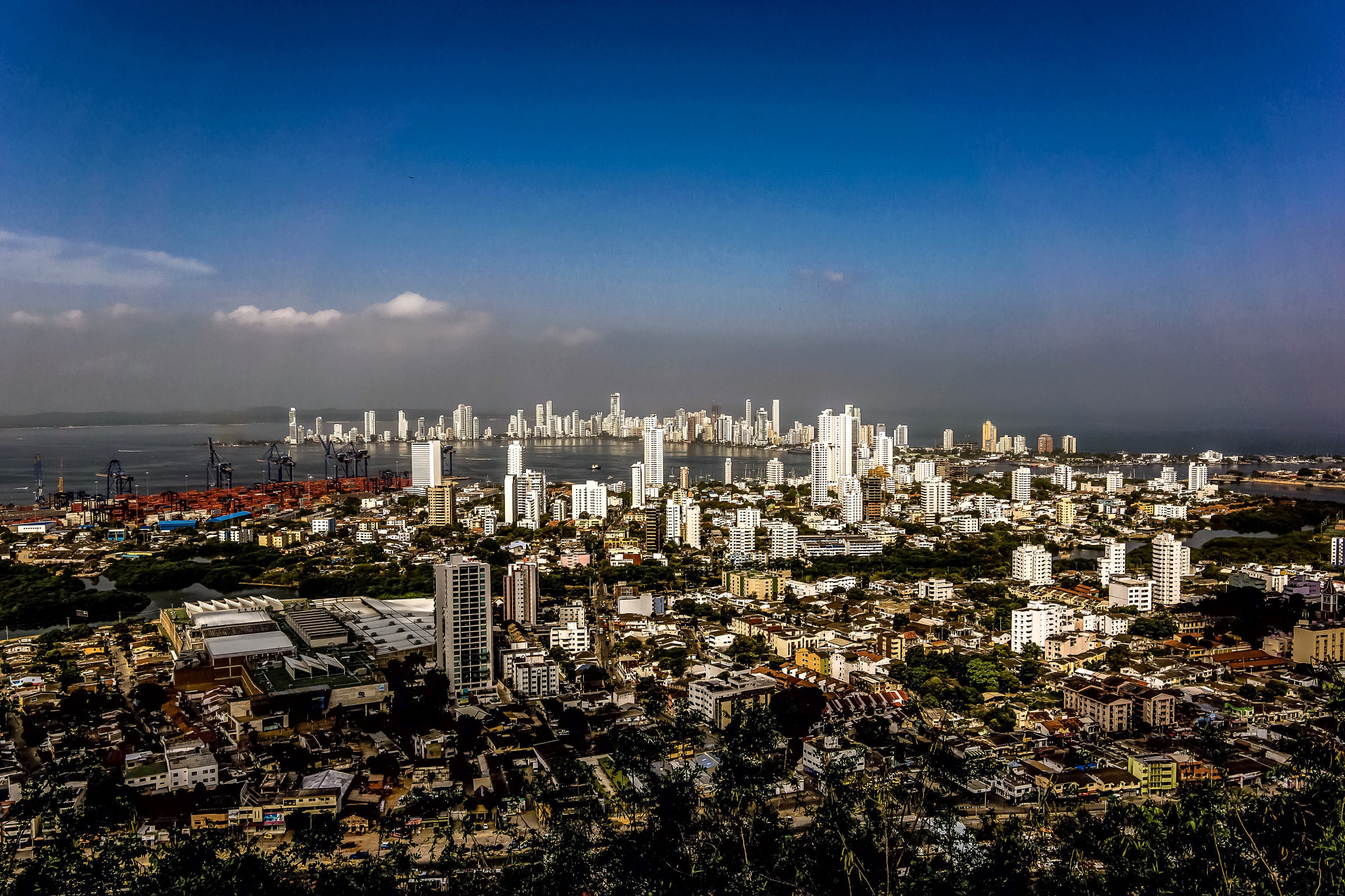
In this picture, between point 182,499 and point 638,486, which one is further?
point 638,486

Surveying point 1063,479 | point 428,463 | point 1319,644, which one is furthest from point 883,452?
point 1319,644

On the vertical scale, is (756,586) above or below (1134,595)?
below

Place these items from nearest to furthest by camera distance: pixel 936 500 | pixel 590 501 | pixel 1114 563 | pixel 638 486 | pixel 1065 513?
pixel 1114 563 → pixel 1065 513 → pixel 936 500 → pixel 590 501 → pixel 638 486

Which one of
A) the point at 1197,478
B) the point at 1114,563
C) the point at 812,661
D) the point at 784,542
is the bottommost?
the point at 812,661

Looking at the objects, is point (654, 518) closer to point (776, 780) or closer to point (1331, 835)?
point (776, 780)

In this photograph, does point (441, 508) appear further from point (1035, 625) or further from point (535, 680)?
point (1035, 625)

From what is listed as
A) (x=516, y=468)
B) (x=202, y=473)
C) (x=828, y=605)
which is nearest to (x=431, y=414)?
(x=202, y=473)

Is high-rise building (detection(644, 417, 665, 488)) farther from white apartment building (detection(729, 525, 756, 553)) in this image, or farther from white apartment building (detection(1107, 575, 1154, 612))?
white apartment building (detection(1107, 575, 1154, 612))
